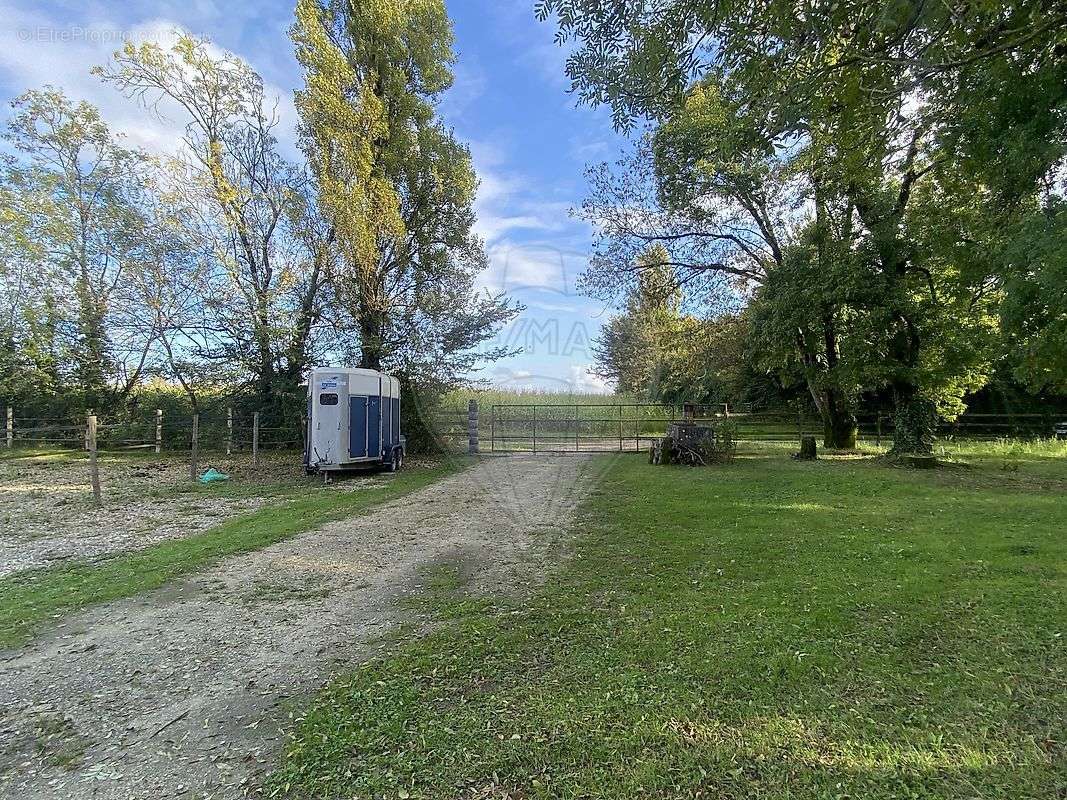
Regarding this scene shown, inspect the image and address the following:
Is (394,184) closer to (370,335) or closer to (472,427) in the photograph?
(370,335)

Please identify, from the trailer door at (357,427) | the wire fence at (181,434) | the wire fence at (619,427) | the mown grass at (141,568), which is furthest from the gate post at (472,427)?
the mown grass at (141,568)

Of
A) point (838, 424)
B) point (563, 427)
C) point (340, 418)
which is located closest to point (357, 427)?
point (340, 418)

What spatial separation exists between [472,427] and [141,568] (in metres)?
11.6

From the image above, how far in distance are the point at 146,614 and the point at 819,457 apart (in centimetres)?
1458

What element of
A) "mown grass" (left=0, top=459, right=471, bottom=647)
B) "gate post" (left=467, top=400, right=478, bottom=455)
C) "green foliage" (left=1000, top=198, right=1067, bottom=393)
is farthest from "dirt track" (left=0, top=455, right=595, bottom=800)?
"gate post" (left=467, top=400, right=478, bottom=455)

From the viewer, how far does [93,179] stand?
52.9ft

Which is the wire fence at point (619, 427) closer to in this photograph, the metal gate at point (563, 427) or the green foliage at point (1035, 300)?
the metal gate at point (563, 427)

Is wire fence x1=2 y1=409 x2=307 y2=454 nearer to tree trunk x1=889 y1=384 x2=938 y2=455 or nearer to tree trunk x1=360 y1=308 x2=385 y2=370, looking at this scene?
tree trunk x1=360 y1=308 x2=385 y2=370

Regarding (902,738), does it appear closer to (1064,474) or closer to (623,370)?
(1064,474)

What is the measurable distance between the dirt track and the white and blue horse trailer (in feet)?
15.9

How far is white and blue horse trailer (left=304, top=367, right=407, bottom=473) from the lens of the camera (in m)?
10.6

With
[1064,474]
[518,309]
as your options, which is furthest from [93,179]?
[1064,474]

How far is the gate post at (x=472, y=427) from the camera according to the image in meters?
16.3

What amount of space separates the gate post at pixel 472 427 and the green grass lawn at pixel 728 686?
11491 mm
